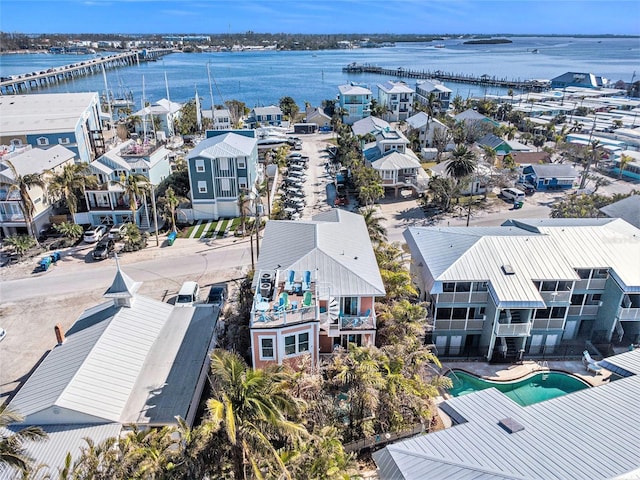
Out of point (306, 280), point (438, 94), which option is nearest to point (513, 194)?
point (306, 280)

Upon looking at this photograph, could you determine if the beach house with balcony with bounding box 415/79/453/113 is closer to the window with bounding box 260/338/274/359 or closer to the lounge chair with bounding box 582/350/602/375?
the lounge chair with bounding box 582/350/602/375

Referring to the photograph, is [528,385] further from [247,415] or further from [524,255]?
[247,415]

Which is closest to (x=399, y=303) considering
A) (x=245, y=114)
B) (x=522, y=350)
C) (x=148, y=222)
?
(x=522, y=350)

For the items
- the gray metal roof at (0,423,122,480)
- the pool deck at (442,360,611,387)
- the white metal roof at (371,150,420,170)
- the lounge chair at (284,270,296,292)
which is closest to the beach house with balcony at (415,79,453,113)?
the white metal roof at (371,150,420,170)

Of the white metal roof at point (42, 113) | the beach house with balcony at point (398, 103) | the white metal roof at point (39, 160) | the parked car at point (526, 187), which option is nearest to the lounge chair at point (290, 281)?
the white metal roof at point (39, 160)

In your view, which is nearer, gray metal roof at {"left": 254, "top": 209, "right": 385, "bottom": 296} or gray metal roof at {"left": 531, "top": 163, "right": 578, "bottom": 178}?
gray metal roof at {"left": 254, "top": 209, "right": 385, "bottom": 296}

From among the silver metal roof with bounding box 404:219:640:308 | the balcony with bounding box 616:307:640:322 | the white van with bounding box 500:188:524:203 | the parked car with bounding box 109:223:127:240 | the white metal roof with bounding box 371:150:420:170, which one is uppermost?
the silver metal roof with bounding box 404:219:640:308

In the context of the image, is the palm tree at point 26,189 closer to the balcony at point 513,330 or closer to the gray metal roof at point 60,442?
the gray metal roof at point 60,442
